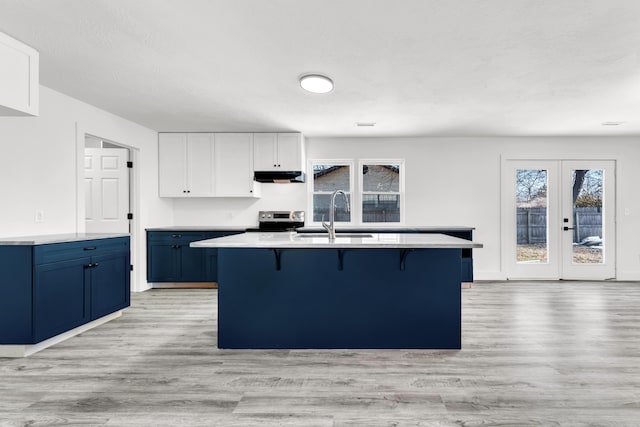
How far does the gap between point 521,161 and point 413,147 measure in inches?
67.5

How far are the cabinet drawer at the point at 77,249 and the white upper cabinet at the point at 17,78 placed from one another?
1036mm

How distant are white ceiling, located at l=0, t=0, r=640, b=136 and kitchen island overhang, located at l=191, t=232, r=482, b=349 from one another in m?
1.43

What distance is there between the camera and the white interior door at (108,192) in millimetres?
5129

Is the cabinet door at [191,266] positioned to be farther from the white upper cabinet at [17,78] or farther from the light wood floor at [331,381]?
the white upper cabinet at [17,78]

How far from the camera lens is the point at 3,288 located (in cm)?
284

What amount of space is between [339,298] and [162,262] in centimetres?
334

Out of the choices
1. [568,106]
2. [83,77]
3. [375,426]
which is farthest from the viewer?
[568,106]

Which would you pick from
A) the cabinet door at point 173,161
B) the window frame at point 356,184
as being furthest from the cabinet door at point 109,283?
the window frame at point 356,184

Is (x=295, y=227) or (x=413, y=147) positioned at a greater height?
(x=413, y=147)

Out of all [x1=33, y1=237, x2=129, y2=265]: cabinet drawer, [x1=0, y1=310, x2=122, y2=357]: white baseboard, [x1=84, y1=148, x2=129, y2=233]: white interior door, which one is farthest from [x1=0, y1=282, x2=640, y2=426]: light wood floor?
[x1=84, y1=148, x2=129, y2=233]: white interior door

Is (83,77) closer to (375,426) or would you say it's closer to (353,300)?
(353,300)

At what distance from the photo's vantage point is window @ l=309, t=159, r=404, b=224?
611 centimetres

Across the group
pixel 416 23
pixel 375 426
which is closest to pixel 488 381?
pixel 375 426

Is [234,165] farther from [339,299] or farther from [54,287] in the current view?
[339,299]
